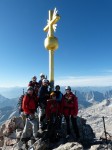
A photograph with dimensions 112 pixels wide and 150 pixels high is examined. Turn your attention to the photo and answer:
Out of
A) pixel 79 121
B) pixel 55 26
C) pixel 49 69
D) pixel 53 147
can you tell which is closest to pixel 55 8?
pixel 55 26

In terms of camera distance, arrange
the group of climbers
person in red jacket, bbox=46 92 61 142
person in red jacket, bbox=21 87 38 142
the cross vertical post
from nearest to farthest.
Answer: person in red jacket, bbox=21 87 38 142 → the group of climbers → person in red jacket, bbox=46 92 61 142 → the cross vertical post

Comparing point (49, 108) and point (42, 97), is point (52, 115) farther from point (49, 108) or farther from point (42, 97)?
point (42, 97)

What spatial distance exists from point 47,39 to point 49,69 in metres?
2.46

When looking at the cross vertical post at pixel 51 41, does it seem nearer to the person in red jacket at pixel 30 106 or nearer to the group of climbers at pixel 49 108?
the group of climbers at pixel 49 108

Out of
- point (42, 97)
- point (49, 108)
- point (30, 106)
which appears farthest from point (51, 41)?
point (30, 106)

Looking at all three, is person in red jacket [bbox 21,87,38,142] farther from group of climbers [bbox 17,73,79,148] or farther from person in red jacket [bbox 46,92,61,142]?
person in red jacket [bbox 46,92,61,142]

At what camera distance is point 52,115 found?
1775 cm

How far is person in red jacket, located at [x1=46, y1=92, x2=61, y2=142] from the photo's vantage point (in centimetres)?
1731

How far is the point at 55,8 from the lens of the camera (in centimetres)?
2106

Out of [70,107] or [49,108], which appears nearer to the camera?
[49,108]

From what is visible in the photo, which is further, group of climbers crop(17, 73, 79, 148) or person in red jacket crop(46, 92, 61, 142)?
person in red jacket crop(46, 92, 61, 142)

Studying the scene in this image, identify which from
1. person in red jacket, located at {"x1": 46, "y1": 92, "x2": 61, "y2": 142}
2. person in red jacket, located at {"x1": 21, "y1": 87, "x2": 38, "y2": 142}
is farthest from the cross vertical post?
person in red jacket, located at {"x1": 21, "y1": 87, "x2": 38, "y2": 142}

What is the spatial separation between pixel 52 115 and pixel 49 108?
59 centimetres

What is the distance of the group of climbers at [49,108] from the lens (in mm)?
17203
